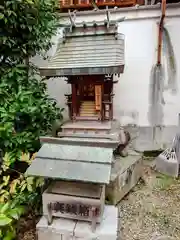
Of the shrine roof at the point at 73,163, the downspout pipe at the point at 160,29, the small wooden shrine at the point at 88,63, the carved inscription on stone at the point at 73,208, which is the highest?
the downspout pipe at the point at 160,29

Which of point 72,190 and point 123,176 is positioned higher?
point 72,190

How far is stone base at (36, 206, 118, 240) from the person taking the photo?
8.57 feet

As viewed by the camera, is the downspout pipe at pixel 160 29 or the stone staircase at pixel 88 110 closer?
the stone staircase at pixel 88 110

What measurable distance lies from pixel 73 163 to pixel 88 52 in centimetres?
173

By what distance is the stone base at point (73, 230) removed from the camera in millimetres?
2613

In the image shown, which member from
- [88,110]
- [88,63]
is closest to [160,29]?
[88,63]

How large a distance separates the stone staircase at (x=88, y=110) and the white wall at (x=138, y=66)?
175cm

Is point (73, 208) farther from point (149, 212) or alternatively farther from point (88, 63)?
point (88, 63)

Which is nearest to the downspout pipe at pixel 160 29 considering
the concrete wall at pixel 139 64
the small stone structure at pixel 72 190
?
the concrete wall at pixel 139 64

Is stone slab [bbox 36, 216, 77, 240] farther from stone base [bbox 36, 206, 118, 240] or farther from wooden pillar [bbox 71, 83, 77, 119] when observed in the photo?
wooden pillar [bbox 71, 83, 77, 119]

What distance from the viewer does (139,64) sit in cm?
490

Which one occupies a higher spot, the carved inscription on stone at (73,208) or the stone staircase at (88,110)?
the stone staircase at (88,110)

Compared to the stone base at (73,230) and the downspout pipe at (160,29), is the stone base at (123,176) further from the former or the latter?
the downspout pipe at (160,29)

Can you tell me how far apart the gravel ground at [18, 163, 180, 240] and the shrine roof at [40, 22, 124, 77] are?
217cm
